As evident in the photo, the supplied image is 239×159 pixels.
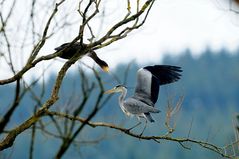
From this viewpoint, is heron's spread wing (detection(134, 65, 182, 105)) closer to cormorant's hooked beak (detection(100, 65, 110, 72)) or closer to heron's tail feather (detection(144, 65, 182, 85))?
heron's tail feather (detection(144, 65, 182, 85))

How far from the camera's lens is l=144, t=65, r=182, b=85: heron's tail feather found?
22.5 feet

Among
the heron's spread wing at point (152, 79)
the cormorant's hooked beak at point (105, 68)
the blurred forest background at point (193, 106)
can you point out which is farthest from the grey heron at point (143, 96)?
the blurred forest background at point (193, 106)

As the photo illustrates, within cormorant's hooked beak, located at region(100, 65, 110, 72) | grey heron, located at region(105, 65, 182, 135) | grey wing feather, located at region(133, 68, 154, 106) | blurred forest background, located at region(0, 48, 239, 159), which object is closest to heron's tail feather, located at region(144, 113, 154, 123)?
grey heron, located at region(105, 65, 182, 135)

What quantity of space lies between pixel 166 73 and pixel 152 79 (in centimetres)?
34

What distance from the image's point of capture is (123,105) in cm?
638

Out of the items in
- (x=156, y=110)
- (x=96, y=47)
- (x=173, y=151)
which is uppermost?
(x=96, y=47)

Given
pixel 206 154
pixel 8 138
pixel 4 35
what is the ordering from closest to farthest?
pixel 4 35, pixel 8 138, pixel 206 154

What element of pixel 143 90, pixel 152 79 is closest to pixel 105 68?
pixel 143 90

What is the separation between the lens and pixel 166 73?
272 inches

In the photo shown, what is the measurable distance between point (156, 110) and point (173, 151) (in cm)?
5080

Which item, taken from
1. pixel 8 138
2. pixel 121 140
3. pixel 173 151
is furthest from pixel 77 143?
pixel 121 140

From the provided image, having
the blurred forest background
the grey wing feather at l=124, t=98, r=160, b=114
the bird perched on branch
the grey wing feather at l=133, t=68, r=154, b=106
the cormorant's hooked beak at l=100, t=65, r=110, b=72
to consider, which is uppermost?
the bird perched on branch

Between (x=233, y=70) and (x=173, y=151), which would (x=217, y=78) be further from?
(x=173, y=151)

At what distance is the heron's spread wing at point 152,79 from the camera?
6.39 meters
